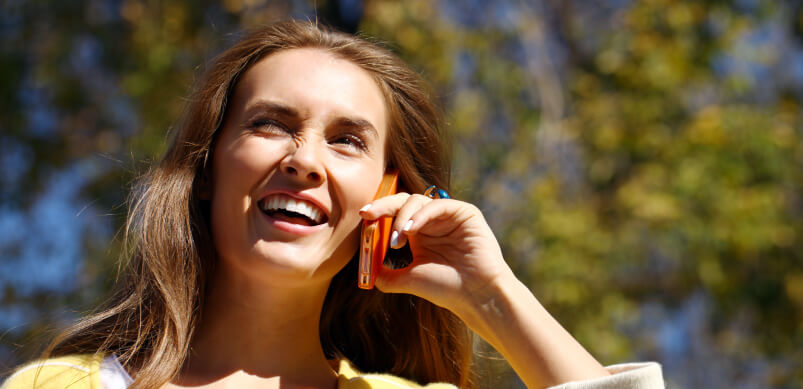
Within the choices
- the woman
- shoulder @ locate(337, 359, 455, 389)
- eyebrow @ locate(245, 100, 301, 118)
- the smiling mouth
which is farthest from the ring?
shoulder @ locate(337, 359, 455, 389)

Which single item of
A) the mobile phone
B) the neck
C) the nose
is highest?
→ the nose

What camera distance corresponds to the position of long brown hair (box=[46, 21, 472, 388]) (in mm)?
2305

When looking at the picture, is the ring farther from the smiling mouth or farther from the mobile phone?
the smiling mouth

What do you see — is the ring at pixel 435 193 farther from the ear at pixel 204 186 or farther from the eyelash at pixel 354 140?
the ear at pixel 204 186

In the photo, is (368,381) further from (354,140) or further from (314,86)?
(314,86)

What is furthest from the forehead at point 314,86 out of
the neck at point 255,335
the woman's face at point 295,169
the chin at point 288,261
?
the neck at point 255,335

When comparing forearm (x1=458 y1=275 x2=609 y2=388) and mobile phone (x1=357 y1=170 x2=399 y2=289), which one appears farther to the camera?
mobile phone (x1=357 y1=170 x2=399 y2=289)

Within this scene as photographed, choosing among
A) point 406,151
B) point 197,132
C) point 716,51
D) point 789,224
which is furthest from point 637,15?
point 197,132

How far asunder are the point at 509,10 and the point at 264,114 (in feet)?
14.2

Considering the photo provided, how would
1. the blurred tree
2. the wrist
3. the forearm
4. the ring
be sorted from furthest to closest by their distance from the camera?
the blurred tree → the ring → the wrist → the forearm

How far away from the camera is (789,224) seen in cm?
542

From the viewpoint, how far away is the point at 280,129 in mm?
2291

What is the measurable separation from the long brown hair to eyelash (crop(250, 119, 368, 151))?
188 mm

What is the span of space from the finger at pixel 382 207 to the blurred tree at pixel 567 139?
8.24 feet
